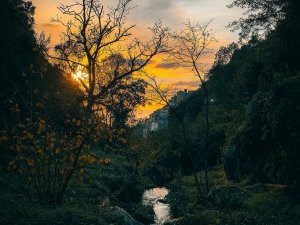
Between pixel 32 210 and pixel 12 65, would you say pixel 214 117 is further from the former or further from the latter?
pixel 32 210

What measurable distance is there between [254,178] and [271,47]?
11.7 m

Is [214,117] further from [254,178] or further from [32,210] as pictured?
[32,210]

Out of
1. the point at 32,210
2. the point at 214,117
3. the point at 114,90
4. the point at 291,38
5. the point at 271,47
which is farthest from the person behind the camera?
the point at 214,117

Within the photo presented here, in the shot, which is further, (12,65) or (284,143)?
(12,65)

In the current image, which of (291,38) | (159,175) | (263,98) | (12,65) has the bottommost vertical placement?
(159,175)

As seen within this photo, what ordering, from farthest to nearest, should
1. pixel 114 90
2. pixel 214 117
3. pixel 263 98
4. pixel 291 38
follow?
pixel 214 117 → pixel 291 38 → pixel 263 98 → pixel 114 90

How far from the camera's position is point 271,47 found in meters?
27.2

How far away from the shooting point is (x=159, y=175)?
1886 inches

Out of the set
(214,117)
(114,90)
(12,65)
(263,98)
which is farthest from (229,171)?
(214,117)

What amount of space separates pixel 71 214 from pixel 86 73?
6.60 metres

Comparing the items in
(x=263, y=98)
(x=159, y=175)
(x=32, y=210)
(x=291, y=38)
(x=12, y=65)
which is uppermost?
(x=291, y=38)

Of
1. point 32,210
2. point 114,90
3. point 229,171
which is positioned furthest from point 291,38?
point 32,210

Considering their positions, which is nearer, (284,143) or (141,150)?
(284,143)

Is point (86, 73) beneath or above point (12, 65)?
beneath
